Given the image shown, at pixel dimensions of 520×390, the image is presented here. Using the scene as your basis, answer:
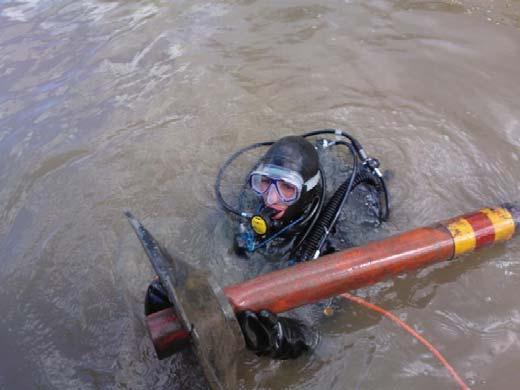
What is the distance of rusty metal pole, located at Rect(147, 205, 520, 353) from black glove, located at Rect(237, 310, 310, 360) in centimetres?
6

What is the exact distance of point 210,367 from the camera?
2057 millimetres

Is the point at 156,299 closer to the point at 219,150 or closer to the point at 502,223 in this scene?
the point at 502,223

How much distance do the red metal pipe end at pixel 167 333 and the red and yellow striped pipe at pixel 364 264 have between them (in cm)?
30

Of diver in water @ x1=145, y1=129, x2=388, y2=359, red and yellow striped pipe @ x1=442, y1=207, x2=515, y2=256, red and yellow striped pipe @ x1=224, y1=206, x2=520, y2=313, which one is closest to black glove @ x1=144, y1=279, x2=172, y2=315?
red and yellow striped pipe @ x1=224, y1=206, x2=520, y2=313

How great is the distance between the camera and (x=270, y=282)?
8.19 feet

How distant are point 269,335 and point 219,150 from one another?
3112 millimetres

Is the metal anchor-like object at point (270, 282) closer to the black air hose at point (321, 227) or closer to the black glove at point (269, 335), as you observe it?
the black glove at point (269, 335)

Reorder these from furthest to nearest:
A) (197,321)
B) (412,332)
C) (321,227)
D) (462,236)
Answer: (321,227), (412,332), (462,236), (197,321)

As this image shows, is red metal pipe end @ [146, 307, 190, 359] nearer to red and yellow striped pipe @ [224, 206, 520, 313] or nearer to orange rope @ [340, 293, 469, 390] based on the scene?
red and yellow striped pipe @ [224, 206, 520, 313]

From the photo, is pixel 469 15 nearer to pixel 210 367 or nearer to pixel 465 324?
pixel 465 324

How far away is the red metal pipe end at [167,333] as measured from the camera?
7.28 feet

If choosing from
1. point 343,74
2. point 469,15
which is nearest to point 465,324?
point 343,74

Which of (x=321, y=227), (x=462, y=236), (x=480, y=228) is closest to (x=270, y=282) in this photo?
(x=321, y=227)

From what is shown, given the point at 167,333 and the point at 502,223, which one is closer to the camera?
the point at 167,333
